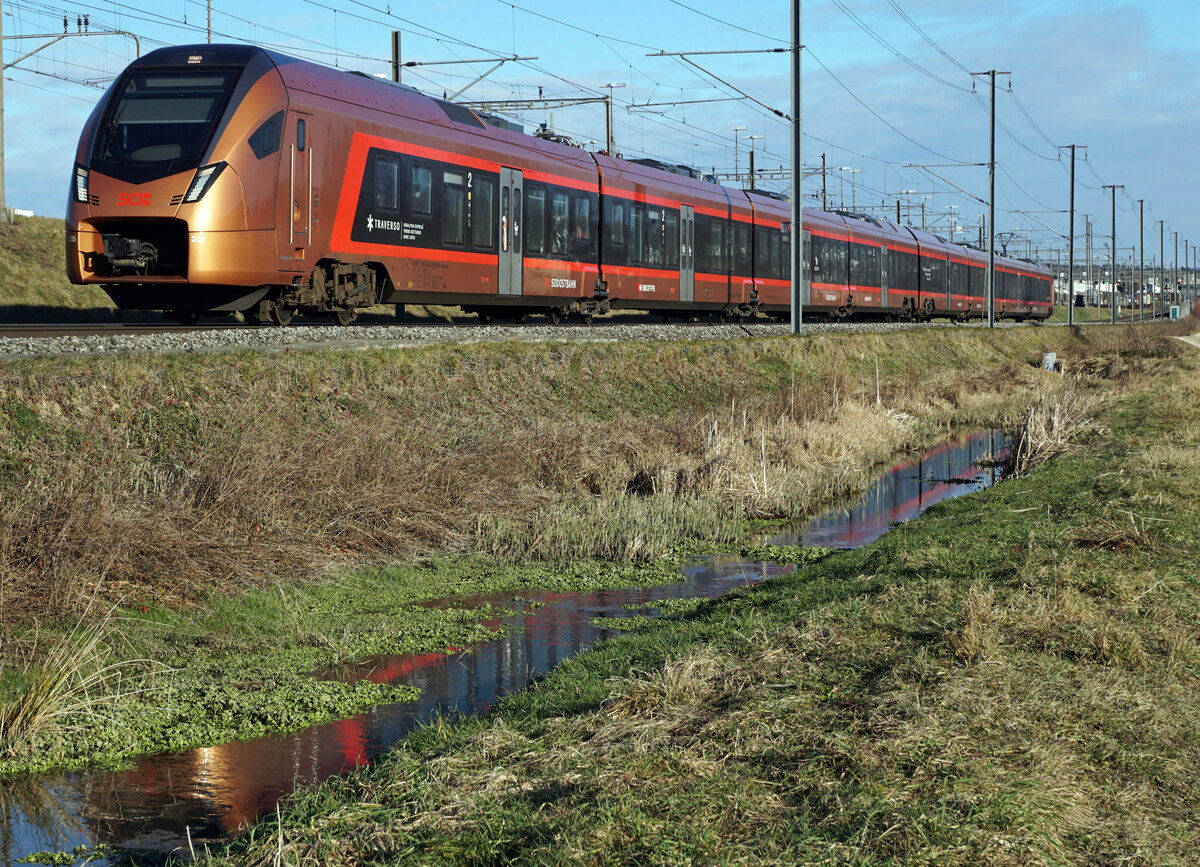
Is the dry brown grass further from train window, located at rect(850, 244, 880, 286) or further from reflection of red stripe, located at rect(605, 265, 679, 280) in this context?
train window, located at rect(850, 244, 880, 286)

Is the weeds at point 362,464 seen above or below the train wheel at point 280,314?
below

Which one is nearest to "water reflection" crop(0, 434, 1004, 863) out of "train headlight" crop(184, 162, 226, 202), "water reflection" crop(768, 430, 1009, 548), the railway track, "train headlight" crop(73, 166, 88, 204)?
"water reflection" crop(768, 430, 1009, 548)

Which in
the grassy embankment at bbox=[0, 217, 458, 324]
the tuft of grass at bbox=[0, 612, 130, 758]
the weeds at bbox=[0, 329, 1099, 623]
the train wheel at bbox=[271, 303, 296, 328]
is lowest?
the tuft of grass at bbox=[0, 612, 130, 758]

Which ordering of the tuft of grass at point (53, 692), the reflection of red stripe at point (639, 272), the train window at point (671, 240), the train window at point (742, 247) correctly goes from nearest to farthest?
the tuft of grass at point (53, 692) < the reflection of red stripe at point (639, 272) < the train window at point (671, 240) < the train window at point (742, 247)

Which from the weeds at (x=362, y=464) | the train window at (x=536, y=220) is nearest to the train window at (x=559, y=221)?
the train window at (x=536, y=220)

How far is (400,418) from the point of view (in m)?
14.7

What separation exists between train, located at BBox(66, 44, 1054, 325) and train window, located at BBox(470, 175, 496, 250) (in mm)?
36

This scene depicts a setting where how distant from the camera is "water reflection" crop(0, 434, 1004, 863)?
18.9 ft

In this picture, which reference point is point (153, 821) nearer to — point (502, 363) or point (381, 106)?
point (502, 363)

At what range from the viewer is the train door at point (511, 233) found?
72.2 ft

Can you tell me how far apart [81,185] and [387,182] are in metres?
4.65

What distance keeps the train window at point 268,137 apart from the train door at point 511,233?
6.12 meters

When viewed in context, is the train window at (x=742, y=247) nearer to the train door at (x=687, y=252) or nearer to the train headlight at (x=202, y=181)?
the train door at (x=687, y=252)

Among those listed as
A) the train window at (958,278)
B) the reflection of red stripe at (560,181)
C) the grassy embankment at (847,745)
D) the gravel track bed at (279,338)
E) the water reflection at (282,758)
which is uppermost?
the train window at (958,278)
